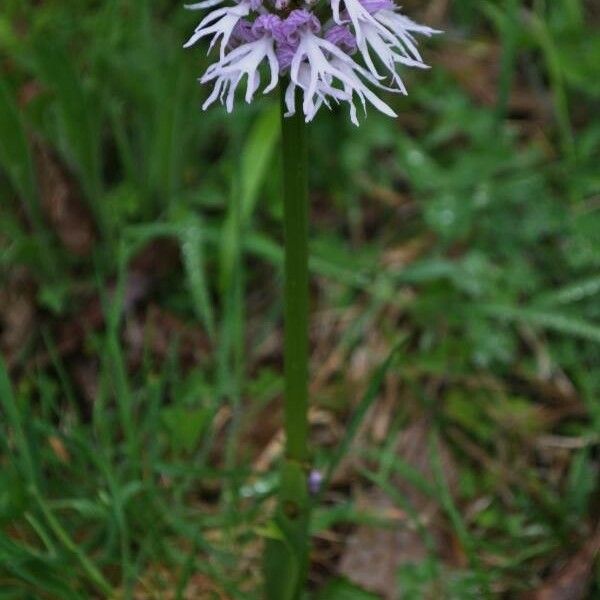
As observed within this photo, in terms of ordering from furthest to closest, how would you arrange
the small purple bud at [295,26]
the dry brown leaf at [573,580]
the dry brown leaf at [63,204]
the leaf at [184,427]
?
the dry brown leaf at [63,204]
the leaf at [184,427]
the dry brown leaf at [573,580]
the small purple bud at [295,26]

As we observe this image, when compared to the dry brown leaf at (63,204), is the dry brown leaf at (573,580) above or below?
below

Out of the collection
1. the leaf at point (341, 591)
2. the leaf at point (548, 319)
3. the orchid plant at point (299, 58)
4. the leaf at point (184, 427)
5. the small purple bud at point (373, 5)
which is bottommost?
the leaf at point (341, 591)

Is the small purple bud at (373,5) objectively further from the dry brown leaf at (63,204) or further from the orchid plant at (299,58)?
the dry brown leaf at (63,204)

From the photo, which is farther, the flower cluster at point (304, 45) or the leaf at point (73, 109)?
the leaf at point (73, 109)

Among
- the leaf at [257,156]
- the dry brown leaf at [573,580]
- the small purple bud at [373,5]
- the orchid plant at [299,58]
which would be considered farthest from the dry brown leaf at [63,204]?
the small purple bud at [373,5]

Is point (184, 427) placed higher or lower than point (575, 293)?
lower

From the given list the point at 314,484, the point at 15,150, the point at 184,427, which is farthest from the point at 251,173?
the point at 314,484

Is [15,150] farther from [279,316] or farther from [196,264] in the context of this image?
[279,316]
